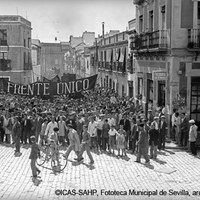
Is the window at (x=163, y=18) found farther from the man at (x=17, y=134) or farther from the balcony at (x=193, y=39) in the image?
the man at (x=17, y=134)

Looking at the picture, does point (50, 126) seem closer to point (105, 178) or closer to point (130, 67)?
point (105, 178)

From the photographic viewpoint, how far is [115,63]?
1441 inches

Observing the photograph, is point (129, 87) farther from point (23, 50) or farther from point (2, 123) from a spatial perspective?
point (23, 50)

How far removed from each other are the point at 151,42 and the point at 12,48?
27377 millimetres

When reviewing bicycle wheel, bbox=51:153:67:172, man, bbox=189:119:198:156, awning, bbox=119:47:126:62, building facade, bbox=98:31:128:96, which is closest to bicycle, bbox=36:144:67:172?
bicycle wheel, bbox=51:153:67:172

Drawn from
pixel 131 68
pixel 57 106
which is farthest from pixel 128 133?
pixel 131 68

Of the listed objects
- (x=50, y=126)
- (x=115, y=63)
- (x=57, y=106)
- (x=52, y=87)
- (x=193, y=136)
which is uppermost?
(x=115, y=63)

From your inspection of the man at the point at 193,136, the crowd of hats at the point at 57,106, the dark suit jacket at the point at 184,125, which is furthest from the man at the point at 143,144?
the crowd of hats at the point at 57,106

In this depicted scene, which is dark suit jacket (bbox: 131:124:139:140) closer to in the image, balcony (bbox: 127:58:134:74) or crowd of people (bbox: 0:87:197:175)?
crowd of people (bbox: 0:87:197:175)

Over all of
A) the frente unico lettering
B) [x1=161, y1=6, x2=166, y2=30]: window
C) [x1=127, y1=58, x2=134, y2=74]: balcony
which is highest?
[x1=161, y1=6, x2=166, y2=30]: window

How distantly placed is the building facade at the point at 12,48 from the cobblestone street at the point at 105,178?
30.6m

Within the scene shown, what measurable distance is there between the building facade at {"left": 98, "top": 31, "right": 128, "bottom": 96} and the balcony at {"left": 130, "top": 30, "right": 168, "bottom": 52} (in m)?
9.04

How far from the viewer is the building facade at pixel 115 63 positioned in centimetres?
3328

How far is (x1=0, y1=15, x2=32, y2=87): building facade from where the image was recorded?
4419 centimetres
